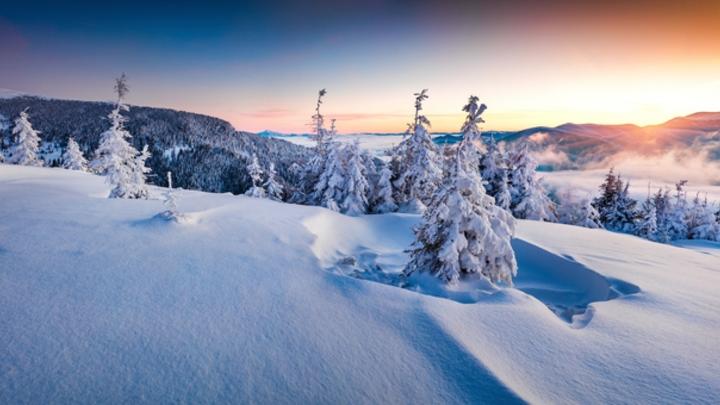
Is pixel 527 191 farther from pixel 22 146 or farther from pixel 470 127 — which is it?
pixel 22 146

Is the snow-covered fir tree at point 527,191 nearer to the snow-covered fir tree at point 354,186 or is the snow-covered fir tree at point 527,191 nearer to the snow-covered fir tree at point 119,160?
the snow-covered fir tree at point 354,186

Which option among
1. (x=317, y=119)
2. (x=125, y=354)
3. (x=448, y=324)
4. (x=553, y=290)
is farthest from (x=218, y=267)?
(x=317, y=119)

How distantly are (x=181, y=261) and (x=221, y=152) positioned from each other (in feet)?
547

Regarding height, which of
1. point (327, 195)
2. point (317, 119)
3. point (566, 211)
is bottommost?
point (566, 211)

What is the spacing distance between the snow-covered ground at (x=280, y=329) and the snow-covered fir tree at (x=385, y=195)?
1539 centimetres

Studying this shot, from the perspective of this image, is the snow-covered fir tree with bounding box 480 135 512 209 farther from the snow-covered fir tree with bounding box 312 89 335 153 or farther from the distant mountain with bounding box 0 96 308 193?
the distant mountain with bounding box 0 96 308 193

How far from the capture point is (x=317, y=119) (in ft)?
88.9

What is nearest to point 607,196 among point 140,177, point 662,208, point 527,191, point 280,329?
point 662,208

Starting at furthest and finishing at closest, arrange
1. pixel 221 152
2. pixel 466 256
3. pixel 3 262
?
pixel 221 152 → pixel 466 256 → pixel 3 262

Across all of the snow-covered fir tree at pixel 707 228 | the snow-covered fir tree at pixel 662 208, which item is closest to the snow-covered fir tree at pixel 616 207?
the snow-covered fir tree at pixel 707 228

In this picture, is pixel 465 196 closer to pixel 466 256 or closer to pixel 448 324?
Answer: pixel 466 256

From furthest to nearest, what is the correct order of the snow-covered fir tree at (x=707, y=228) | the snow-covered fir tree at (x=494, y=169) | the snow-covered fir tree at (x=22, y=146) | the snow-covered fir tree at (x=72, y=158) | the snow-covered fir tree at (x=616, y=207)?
1. the snow-covered fir tree at (x=616, y=207)
2. the snow-covered fir tree at (x=707, y=228)
3. the snow-covered fir tree at (x=72, y=158)
4. the snow-covered fir tree at (x=22, y=146)
5. the snow-covered fir tree at (x=494, y=169)

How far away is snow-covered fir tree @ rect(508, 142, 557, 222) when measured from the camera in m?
24.0

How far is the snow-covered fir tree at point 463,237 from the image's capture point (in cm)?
661
